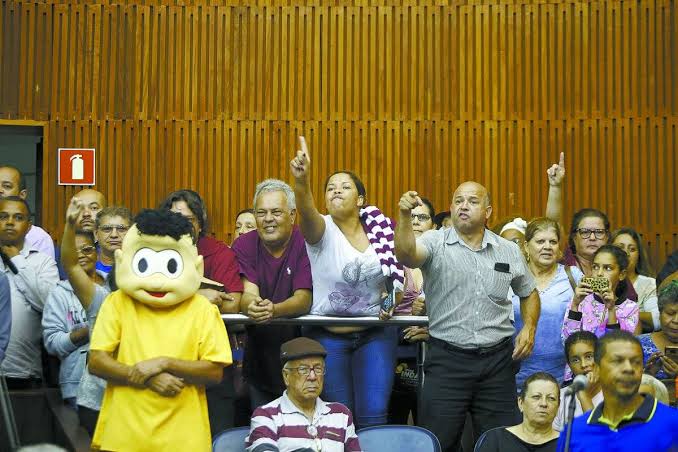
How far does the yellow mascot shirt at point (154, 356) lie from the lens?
4.64 metres

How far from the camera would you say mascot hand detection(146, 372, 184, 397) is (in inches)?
182

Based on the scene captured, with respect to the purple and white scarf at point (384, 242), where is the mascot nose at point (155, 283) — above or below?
below

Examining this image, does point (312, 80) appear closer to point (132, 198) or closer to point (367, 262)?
point (132, 198)

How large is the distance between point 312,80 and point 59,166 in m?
2.28

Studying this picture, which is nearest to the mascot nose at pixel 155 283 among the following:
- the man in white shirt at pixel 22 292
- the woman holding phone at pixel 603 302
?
the man in white shirt at pixel 22 292

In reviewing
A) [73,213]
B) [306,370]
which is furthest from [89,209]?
[306,370]

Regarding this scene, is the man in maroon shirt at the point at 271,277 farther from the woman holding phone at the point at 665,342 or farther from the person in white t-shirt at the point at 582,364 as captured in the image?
the woman holding phone at the point at 665,342

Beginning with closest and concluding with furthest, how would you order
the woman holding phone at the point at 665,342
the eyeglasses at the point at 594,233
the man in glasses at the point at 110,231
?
the woman holding phone at the point at 665,342
the man in glasses at the point at 110,231
the eyeglasses at the point at 594,233

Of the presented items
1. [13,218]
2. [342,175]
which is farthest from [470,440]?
[13,218]

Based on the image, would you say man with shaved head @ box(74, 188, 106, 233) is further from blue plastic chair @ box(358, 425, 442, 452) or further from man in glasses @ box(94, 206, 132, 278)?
blue plastic chair @ box(358, 425, 442, 452)

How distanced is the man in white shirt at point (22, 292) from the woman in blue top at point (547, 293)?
2450 millimetres

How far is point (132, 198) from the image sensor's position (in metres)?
9.77

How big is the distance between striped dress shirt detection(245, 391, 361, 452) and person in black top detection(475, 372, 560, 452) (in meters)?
0.61

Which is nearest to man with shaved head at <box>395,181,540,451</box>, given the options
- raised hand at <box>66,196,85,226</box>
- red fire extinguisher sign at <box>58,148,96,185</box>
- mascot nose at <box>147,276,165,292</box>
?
mascot nose at <box>147,276,165,292</box>
